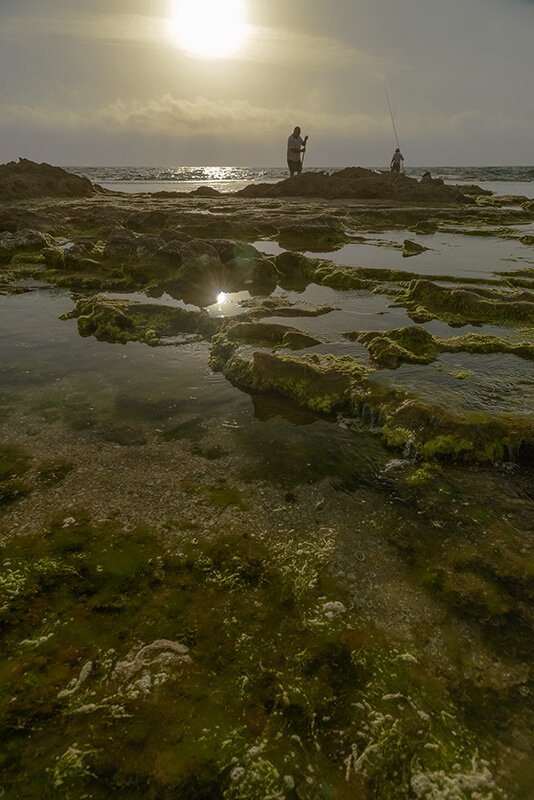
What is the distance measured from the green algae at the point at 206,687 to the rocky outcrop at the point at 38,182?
228ft

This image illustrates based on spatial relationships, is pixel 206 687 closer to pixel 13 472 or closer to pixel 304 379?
pixel 13 472

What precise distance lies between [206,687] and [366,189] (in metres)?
73.2

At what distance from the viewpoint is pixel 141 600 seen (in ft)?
21.6

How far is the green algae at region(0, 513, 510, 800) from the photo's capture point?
4699 mm

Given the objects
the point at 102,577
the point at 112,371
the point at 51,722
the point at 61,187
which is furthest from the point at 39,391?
the point at 61,187

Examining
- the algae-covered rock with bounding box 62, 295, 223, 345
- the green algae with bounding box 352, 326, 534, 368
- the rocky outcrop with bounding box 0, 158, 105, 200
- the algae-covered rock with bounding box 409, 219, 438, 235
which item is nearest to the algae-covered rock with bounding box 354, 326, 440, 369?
the green algae with bounding box 352, 326, 534, 368

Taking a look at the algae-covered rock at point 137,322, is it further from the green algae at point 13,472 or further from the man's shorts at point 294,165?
the man's shorts at point 294,165

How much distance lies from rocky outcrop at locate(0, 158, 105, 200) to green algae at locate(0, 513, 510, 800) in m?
69.5

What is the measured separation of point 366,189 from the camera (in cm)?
6669

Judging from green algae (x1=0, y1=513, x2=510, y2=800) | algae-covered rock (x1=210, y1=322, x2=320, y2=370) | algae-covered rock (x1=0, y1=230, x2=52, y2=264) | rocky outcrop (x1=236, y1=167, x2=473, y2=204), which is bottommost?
green algae (x1=0, y1=513, x2=510, y2=800)

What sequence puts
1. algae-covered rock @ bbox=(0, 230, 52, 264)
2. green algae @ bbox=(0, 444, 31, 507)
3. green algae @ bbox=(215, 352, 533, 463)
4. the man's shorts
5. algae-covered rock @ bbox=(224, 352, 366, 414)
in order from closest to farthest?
1. green algae @ bbox=(0, 444, 31, 507)
2. green algae @ bbox=(215, 352, 533, 463)
3. algae-covered rock @ bbox=(224, 352, 366, 414)
4. algae-covered rock @ bbox=(0, 230, 52, 264)
5. the man's shorts

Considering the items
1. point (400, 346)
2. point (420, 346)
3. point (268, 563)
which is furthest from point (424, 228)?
point (268, 563)

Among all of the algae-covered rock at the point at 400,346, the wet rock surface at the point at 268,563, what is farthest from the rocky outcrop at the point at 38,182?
the algae-covered rock at the point at 400,346

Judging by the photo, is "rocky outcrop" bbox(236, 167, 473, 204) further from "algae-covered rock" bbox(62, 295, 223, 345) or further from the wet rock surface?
the wet rock surface
